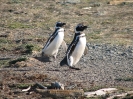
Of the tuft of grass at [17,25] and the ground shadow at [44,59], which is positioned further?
the tuft of grass at [17,25]

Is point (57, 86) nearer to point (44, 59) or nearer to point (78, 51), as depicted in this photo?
point (78, 51)

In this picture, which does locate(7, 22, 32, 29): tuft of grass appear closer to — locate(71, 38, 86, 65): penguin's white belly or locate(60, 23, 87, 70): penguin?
locate(60, 23, 87, 70): penguin

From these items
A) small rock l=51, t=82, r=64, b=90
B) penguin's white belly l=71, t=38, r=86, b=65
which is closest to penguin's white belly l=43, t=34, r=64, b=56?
penguin's white belly l=71, t=38, r=86, b=65

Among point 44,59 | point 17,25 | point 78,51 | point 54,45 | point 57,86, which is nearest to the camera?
point 57,86

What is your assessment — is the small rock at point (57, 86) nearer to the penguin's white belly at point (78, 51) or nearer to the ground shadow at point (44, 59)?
the penguin's white belly at point (78, 51)

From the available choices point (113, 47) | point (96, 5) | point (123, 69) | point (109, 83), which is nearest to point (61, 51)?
point (113, 47)

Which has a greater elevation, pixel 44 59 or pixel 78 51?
pixel 78 51

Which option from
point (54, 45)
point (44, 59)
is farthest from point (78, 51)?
point (54, 45)

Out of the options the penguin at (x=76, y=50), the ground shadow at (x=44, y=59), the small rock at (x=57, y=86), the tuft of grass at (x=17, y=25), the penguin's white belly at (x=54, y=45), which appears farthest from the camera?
the tuft of grass at (x=17, y=25)

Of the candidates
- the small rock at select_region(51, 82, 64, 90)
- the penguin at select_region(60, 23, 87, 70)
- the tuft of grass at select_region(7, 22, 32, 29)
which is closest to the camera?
the small rock at select_region(51, 82, 64, 90)

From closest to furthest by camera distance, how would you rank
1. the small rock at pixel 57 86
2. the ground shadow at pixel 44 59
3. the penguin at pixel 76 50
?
the small rock at pixel 57 86 < the penguin at pixel 76 50 < the ground shadow at pixel 44 59

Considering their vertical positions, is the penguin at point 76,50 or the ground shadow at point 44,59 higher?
the penguin at point 76,50

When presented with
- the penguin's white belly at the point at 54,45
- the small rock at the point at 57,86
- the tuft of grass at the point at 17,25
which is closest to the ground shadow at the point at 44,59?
the penguin's white belly at the point at 54,45

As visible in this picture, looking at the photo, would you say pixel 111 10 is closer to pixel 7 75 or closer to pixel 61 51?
pixel 61 51
